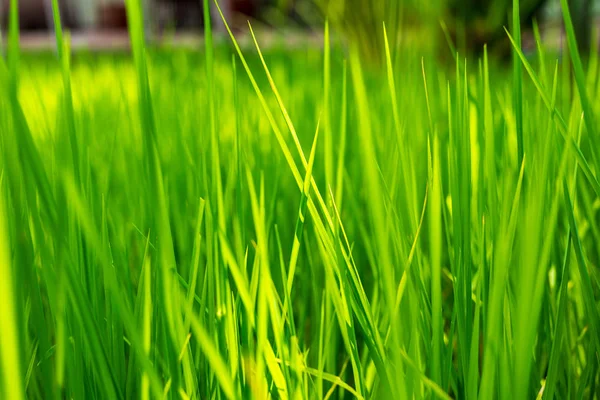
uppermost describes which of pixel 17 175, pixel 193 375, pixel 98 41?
pixel 17 175

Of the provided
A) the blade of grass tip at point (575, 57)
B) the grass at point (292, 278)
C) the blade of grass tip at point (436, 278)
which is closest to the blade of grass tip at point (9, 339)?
the grass at point (292, 278)

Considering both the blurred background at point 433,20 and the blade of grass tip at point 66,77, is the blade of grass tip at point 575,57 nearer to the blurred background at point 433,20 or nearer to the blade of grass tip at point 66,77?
the blurred background at point 433,20

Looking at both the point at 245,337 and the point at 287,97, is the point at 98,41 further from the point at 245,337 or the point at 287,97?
the point at 245,337

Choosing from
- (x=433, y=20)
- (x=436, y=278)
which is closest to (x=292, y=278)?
(x=436, y=278)

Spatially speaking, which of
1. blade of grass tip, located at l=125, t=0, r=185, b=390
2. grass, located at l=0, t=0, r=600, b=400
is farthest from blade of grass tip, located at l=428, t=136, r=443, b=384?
Answer: blade of grass tip, located at l=125, t=0, r=185, b=390

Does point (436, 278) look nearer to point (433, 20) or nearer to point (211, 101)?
point (211, 101)

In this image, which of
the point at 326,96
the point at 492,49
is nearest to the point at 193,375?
the point at 326,96

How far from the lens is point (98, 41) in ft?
13.8

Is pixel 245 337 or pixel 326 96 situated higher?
pixel 326 96

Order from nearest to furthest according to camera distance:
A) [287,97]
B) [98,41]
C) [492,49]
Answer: [287,97]
[492,49]
[98,41]

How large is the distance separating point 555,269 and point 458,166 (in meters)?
0.14

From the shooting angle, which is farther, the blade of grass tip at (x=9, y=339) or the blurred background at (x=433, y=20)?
the blurred background at (x=433, y=20)

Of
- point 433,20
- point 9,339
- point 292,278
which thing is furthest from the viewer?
point 433,20

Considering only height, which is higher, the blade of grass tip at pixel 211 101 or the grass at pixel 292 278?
→ the blade of grass tip at pixel 211 101
